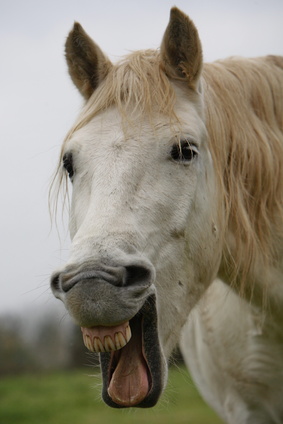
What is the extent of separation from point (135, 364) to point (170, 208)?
820 mm

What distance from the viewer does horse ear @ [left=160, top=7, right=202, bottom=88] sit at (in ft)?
11.8

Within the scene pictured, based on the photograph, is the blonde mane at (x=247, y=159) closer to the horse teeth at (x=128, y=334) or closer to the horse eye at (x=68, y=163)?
the horse eye at (x=68, y=163)

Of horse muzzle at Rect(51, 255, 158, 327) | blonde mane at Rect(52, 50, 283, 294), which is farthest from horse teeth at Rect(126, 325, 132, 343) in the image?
blonde mane at Rect(52, 50, 283, 294)

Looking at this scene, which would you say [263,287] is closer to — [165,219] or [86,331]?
[165,219]

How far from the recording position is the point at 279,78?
13.8 feet

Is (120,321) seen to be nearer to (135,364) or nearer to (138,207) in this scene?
(135,364)

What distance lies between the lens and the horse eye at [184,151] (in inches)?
131

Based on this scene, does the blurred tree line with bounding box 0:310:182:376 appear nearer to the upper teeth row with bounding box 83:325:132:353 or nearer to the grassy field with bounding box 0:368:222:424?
the grassy field with bounding box 0:368:222:424

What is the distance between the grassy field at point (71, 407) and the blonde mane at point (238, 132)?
20.0ft

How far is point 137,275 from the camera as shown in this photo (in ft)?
9.43

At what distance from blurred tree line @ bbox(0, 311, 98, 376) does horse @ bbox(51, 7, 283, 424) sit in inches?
451

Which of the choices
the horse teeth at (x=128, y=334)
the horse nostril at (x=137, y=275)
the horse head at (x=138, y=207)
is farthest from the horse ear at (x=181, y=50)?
the horse teeth at (x=128, y=334)

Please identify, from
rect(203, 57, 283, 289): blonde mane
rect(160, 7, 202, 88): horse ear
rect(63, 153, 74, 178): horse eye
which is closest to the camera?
rect(63, 153, 74, 178): horse eye

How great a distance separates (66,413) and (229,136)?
337 inches
